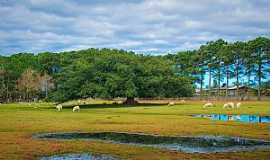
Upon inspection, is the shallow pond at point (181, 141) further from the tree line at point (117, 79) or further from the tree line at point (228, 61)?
the tree line at point (228, 61)

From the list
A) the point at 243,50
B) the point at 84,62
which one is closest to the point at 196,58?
the point at 243,50

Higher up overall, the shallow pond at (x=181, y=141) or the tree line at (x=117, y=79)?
the tree line at (x=117, y=79)

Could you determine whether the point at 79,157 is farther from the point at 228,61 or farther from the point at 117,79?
the point at 228,61

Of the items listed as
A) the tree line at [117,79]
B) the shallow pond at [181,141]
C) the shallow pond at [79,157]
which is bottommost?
the shallow pond at [79,157]

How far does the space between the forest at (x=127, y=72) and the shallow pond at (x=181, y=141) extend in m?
44.7

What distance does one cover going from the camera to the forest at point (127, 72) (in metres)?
71.9

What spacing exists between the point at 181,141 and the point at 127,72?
51.4 meters

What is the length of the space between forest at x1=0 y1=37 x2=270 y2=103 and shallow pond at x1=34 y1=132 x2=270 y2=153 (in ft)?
147

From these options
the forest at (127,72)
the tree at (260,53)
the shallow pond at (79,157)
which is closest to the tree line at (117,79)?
the forest at (127,72)

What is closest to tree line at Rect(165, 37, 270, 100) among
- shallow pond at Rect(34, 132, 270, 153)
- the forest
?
the forest

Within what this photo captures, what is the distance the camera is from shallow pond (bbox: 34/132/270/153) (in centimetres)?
1916

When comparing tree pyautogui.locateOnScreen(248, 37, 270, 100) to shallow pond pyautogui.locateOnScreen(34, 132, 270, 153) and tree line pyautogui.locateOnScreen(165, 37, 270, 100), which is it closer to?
tree line pyautogui.locateOnScreen(165, 37, 270, 100)

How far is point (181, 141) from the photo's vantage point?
2184 cm

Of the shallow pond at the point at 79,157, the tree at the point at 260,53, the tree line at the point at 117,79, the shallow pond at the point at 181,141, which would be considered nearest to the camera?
the shallow pond at the point at 79,157
